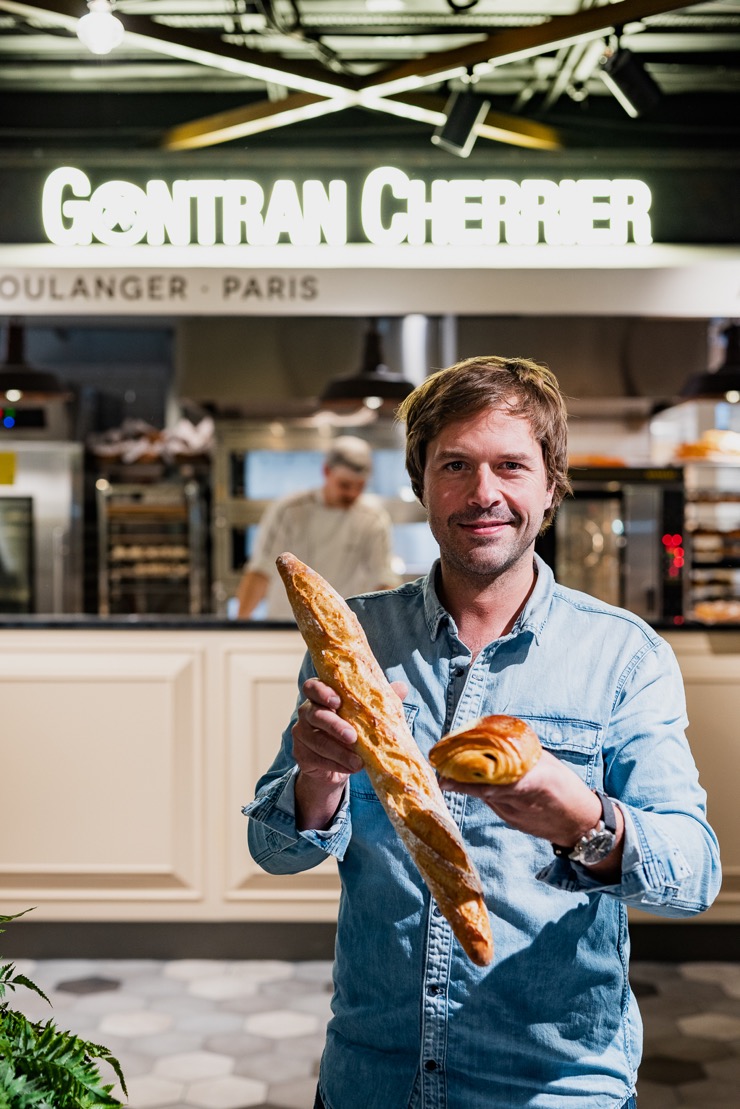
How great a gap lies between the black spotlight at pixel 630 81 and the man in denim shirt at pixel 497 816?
3.74 meters

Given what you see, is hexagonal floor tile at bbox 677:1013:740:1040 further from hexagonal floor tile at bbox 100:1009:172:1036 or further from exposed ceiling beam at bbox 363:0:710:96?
exposed ceiling beam at bbox 363:0:710:96

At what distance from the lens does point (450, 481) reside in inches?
48.4

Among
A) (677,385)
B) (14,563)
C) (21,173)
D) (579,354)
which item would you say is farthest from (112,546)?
(677,385)

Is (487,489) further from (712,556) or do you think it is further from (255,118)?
(712,556)

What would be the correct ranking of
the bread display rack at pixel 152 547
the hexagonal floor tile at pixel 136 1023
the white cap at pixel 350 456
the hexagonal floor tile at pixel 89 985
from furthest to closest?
the bread display rack at pixel 152 547 → the white cap at pixel 350 456 → the hexagonal floor tile at pixel 89 985 → the hexagonal floor tile at pixel 136 1023

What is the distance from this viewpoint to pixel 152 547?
7547 mm

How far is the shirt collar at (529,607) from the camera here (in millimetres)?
1281

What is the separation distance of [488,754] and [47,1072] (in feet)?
1.43

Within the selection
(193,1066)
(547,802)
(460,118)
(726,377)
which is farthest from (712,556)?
(547,802)

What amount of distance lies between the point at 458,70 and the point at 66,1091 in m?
3.89

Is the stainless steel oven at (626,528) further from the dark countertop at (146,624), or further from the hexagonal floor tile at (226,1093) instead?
the hexagonal floor tile at (226,1093)

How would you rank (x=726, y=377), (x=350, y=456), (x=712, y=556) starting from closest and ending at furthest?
(x=350, y=456) < (x=726, y=377) < (x=712, y=556)

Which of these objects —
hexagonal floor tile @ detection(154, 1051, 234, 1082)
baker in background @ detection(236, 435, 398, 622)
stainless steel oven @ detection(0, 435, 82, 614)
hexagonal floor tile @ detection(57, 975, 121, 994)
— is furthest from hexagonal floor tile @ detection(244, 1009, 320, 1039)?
stainless steel oven @ detection(0, 435, 82, 614)

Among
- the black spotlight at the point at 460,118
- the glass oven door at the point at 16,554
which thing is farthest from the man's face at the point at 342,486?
the glass oven door at the point at 16,554
